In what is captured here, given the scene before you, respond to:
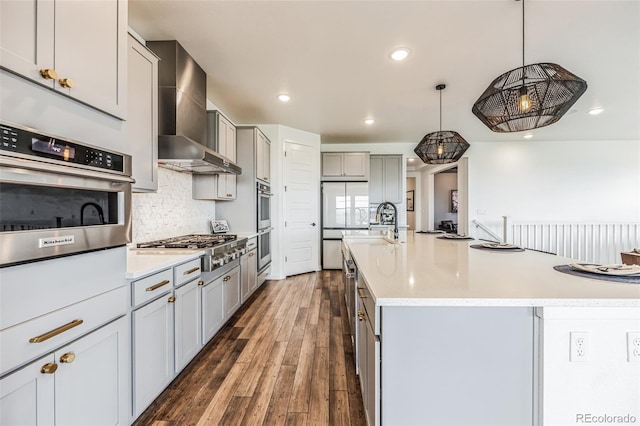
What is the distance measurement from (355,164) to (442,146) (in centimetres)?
264

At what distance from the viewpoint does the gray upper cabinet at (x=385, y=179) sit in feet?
19.5

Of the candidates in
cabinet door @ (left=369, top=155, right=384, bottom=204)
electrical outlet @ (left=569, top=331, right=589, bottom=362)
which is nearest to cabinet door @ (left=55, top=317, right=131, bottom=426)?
electrical outlet @ (left=569, top=331, right=589, bottom=362)

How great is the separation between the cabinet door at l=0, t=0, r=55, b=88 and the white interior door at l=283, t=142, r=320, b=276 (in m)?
3.87

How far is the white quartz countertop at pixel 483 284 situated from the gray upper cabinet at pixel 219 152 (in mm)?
2166

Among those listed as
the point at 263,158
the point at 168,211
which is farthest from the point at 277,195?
the point at 168,211

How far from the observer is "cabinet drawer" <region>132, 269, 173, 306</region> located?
148cm

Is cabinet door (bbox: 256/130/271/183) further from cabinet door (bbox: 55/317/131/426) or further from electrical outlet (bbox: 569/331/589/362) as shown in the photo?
electrical outlet (bbox: 569/331/589/362)

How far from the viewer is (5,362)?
86 centimetres

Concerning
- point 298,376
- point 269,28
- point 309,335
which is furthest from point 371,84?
point 298,376

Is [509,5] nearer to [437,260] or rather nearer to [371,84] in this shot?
[371,84]

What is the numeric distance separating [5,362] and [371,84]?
134 inches

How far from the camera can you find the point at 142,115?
72.7 inches

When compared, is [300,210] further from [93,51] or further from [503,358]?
[503,358]

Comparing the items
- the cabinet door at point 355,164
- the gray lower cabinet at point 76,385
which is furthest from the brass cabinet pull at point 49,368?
the cabinet door at point 355,164
